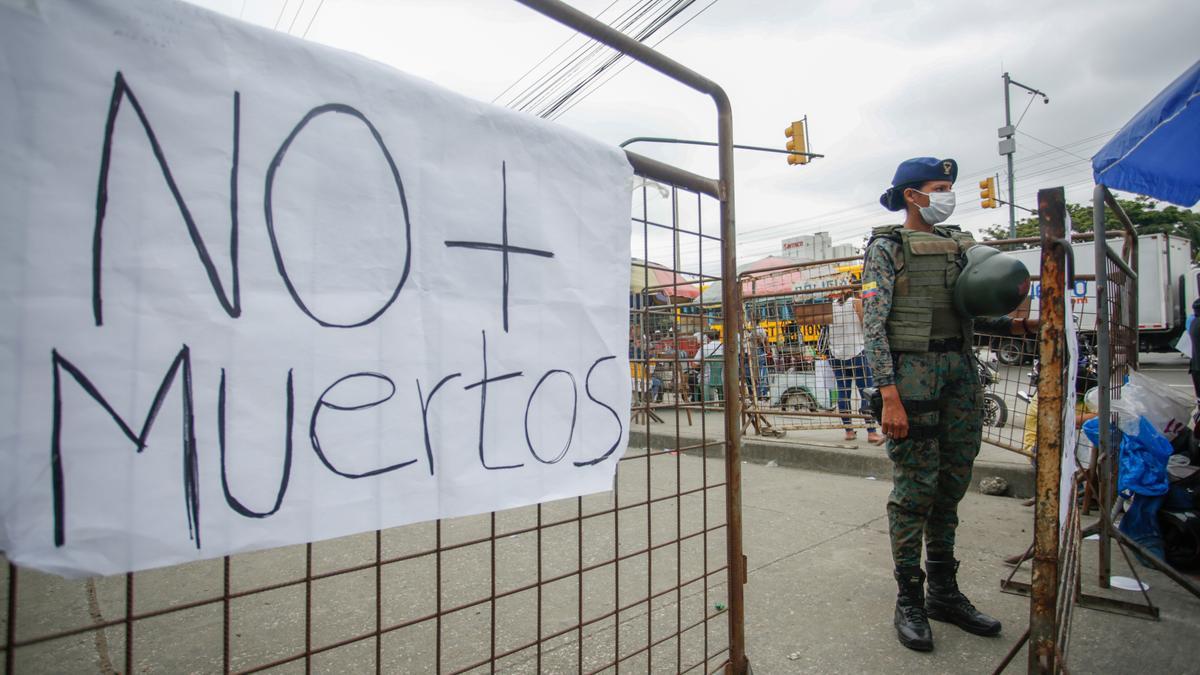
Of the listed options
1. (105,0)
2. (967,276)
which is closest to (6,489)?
(105,0)

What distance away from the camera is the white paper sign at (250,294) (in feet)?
2.78

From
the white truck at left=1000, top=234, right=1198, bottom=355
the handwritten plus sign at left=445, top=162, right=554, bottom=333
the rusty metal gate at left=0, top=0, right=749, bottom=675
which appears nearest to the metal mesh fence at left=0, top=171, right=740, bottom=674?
the rusty metal gate at left=0, top=0, right=749, bottom=675

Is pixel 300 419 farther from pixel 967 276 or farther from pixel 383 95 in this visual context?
pixel 967 276

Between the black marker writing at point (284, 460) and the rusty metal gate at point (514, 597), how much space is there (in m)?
0.17

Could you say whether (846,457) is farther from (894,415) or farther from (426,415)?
(426,415)

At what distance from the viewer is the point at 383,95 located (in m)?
1.19

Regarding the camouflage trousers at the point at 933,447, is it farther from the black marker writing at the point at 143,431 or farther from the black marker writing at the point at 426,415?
the black marker writing at the point at 143,431

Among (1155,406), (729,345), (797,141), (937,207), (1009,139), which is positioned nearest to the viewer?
(729,345)

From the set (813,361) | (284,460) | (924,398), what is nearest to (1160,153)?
(924,398)

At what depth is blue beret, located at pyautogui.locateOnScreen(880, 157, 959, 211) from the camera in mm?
2715

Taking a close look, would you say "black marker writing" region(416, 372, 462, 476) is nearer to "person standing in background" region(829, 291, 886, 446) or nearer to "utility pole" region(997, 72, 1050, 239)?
"person standing in background" region(829, 291, 886, 446)

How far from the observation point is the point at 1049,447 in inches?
62.7

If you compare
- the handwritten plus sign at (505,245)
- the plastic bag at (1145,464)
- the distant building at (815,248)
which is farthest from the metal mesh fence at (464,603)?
the distant building at (815,248)

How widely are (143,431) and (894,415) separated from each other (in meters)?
2.47
